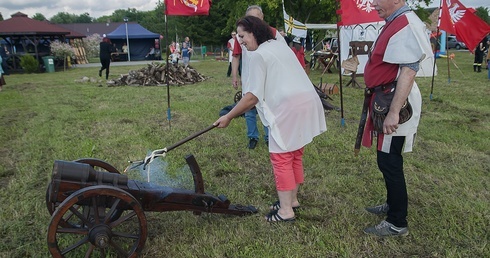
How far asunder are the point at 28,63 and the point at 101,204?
70.5 ft

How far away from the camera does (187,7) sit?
603cm

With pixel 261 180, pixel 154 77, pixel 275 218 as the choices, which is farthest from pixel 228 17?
pixel 275 218

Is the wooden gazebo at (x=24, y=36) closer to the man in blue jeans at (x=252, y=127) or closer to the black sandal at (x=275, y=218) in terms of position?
the man in blue jeans at (x=252, y=127)

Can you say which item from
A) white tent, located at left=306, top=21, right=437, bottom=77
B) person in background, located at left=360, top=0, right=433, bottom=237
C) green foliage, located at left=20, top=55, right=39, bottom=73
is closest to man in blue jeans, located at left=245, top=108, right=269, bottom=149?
person in background, located at left=360, top=0, right=433, bottom=237

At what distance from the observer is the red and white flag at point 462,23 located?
9.30m

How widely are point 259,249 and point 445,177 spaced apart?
2578mm

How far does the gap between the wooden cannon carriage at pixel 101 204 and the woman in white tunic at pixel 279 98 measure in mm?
692

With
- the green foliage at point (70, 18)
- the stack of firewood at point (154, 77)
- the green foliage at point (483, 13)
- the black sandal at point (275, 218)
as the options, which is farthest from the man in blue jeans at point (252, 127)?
the green foliage at point (70, 18)

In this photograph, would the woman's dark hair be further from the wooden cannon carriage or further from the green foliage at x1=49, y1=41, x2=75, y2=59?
the green foliage at x1=49, y1=41, x2=75, y2=59

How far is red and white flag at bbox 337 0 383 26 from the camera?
6.48m

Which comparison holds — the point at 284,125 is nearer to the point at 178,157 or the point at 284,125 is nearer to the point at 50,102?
the point at 178,157

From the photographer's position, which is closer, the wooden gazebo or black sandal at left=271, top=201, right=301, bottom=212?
black sandal at left=271, top=201, right=301, bottom=212

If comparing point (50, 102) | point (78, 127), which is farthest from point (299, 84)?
point (50, 102)

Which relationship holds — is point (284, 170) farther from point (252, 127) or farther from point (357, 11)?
point (357, 11)
